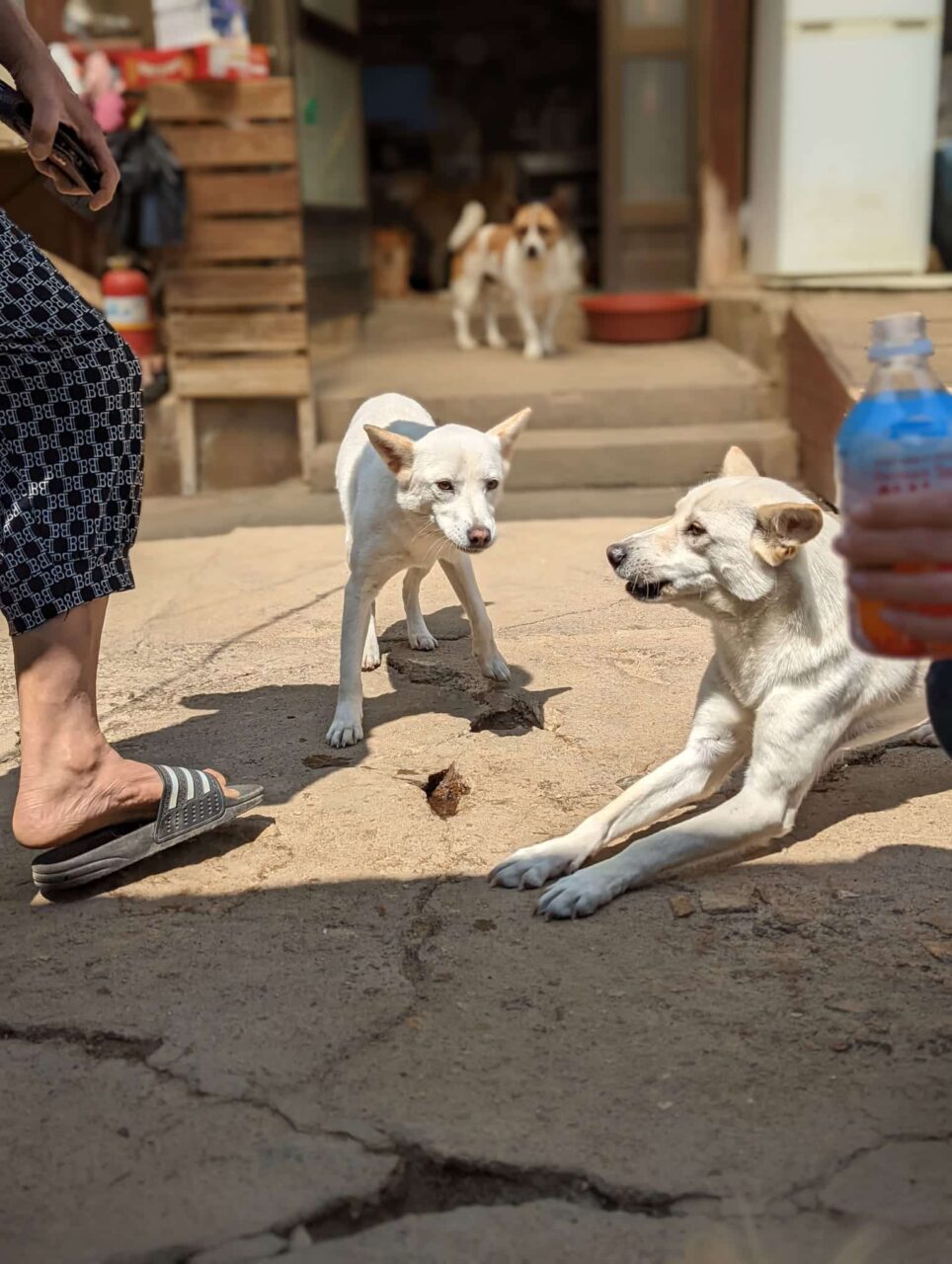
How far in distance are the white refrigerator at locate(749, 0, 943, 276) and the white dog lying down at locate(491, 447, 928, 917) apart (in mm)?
4635

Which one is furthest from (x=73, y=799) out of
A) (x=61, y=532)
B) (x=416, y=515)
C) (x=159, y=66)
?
(x=159, y=66)

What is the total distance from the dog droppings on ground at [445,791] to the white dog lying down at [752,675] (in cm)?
36

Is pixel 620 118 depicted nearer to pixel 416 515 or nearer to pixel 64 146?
pixel 416 515

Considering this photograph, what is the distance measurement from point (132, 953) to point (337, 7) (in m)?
8.17

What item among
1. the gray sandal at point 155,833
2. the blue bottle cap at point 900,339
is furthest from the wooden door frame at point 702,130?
the blue bottle cap at point 900,339

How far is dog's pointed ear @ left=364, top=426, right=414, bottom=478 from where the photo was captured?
10.5ft

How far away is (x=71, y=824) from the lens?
2.36 m

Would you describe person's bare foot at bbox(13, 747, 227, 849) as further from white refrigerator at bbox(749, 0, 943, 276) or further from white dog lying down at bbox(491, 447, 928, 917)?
white refrigerator at bbox(749, 0, 943, 276)

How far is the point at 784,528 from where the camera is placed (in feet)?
8.07

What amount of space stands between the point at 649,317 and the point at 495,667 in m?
5.29

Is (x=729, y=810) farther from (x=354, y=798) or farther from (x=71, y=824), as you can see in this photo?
(x=71, y=824)

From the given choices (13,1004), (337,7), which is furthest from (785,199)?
(13,1004)

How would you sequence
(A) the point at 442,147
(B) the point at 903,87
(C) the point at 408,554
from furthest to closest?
(A) the point at 442,147
(B) the point at 903,87
(C) the point at 408,554

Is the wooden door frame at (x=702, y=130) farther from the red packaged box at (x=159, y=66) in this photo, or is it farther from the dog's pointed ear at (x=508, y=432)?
the dog's pointed ear at (x=508, y=432)
